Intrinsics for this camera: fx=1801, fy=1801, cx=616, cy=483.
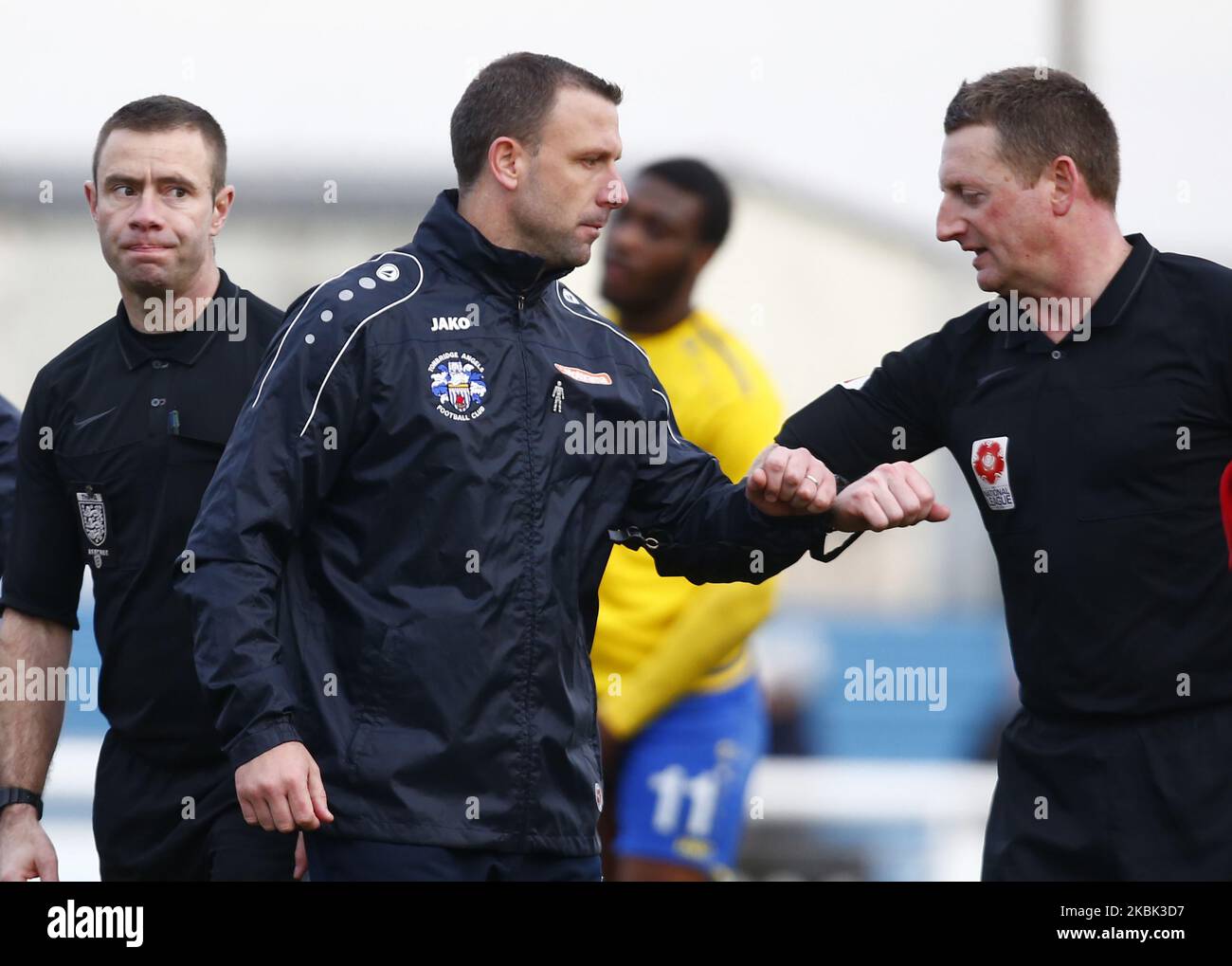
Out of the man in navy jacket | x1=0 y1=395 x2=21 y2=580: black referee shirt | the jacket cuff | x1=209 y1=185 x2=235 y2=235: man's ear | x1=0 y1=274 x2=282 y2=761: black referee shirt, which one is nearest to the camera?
the jacket cuff

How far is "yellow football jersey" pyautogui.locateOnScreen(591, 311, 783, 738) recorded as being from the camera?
14.8ft

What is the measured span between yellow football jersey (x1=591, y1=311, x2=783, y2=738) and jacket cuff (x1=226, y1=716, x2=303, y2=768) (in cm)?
198

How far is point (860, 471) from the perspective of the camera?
11.0 ft

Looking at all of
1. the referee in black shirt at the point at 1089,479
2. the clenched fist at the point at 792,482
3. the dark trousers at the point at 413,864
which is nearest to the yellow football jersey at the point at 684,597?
the referee in black shirt at the point at 1089,479

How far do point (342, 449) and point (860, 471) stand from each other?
105 cm

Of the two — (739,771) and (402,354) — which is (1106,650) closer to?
(402,354)

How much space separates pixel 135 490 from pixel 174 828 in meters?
0.62

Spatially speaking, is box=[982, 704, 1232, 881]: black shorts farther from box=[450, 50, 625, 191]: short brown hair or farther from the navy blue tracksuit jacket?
box=[450, 50, 625, 191]: short brown hair

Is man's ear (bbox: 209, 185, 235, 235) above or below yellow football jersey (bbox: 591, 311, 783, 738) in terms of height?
above

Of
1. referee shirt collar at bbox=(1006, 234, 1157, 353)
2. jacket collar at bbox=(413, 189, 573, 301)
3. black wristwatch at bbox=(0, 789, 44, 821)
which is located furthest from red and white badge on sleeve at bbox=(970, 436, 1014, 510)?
black wristwatch at bbox=(0, 789, 44, 821)

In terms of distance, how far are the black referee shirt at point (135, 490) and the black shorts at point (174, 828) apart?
0.05m

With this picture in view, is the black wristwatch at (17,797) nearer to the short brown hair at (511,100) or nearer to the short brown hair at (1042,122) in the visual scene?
the short brown hair at (511,100)

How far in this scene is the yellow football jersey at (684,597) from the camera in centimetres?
452
